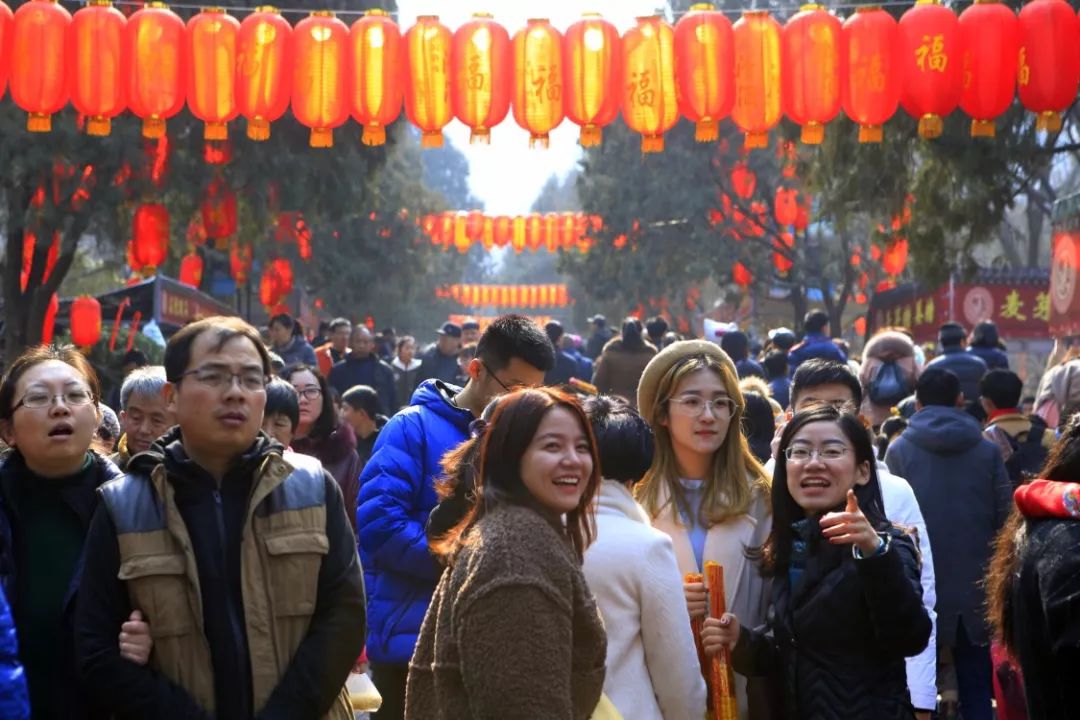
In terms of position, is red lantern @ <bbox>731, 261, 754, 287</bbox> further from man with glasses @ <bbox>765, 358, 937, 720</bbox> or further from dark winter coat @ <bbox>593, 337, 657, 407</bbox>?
man with glasses @ <bbox>765, 358, 937, 720</bbox>

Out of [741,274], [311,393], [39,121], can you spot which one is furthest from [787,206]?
[311,393]

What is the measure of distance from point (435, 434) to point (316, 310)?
42.9 m

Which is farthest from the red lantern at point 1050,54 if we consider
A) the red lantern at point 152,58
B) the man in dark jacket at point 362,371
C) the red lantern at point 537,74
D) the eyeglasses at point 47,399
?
the eyeglasses at point 47,399

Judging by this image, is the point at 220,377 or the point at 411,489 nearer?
the point at 220,377

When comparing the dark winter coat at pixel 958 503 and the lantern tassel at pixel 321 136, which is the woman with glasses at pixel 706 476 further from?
the lantern tassel at pixel 321 136

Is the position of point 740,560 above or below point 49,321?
below

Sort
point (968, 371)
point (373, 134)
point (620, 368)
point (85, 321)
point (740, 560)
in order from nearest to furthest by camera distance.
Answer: point (740, 560) < point (968, 371) < point (620, 368) < point (373, 134) < point (85, 321)

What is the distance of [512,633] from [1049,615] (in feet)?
4.02

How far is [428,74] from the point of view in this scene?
13461mm

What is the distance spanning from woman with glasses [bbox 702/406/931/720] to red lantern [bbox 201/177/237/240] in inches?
573

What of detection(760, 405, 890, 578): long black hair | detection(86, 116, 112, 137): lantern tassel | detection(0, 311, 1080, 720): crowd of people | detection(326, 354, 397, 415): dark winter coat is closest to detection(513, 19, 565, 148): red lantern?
detection(326, 354, 397, 415): dark winter coat

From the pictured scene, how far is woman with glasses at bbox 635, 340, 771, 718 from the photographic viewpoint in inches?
179

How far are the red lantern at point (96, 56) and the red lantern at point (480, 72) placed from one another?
283 centimetres

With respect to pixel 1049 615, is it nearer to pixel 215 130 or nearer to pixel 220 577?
pixel 220 577
